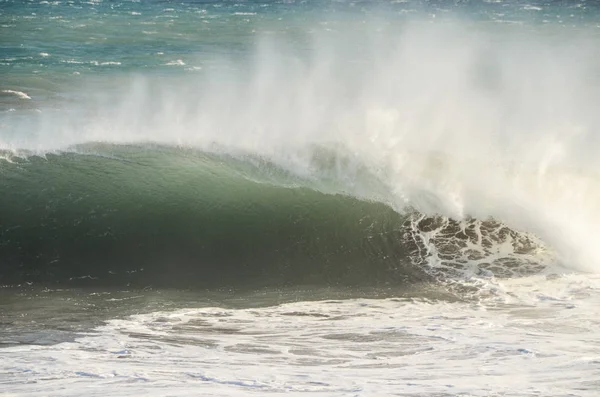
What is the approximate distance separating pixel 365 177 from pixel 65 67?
595 inches

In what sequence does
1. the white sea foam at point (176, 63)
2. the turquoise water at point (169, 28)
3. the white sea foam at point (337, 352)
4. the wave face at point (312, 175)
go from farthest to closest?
the white sea foam at point (176, 63) → the turquoise water at point (169, 28) → the wave face at point (312, 175) → the white sea foam at point (337, 352)

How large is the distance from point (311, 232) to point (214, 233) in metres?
1.37

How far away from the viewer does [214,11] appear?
140 feet

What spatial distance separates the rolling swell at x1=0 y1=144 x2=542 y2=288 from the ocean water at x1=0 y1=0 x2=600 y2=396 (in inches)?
1.4

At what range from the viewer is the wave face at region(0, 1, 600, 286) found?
11.0 m

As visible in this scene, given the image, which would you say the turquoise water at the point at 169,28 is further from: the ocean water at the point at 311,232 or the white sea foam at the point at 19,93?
the ocean water at the point at 311,232

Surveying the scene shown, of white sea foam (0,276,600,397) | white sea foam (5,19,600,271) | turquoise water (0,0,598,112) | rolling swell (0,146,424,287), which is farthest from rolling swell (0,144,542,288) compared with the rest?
turquoise water (0,0,598,112)

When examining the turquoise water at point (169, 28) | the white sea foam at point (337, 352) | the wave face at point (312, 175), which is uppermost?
the turquoise water at point (169, 28)

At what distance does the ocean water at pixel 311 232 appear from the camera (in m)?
7.68

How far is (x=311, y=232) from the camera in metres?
11.8

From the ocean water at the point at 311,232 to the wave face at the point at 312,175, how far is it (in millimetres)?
43

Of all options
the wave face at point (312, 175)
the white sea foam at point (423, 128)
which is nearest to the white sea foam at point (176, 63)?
the wave face at point (312, 175)

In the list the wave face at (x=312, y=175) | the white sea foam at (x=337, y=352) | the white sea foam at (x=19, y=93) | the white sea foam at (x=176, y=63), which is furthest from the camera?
the white sea foam at (x=176, y=63)

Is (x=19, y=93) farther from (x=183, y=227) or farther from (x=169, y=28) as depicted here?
(x=169, y=28)
